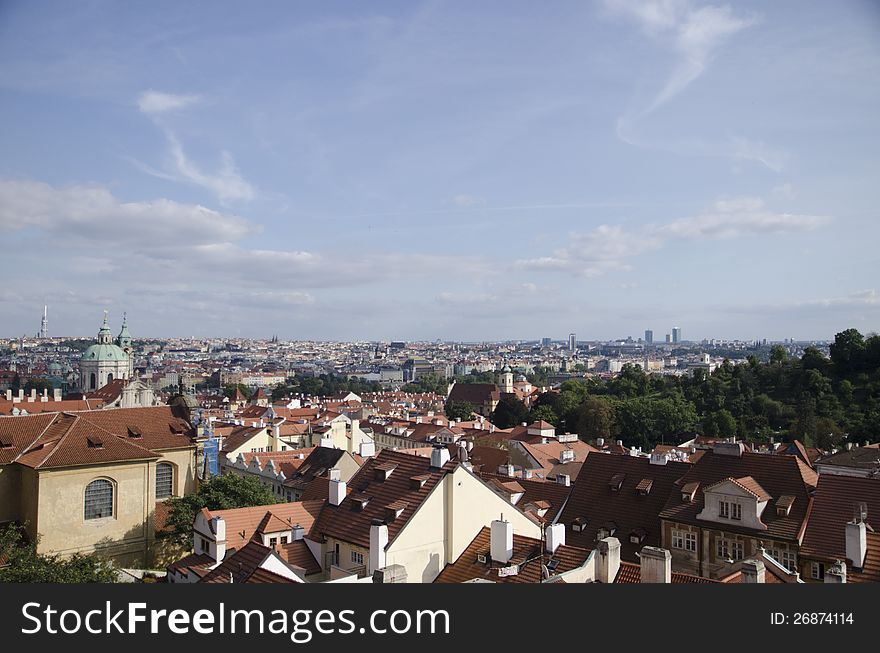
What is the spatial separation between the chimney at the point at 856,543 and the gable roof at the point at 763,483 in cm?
187

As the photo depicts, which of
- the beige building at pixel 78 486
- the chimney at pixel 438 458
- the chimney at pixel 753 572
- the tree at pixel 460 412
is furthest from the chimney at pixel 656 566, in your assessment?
the tree at pixel 460 412

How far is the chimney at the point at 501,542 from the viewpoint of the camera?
1403 centimetres

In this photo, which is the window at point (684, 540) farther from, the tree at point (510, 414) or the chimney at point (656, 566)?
the tree at point (510, 414)

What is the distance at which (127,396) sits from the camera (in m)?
69.9

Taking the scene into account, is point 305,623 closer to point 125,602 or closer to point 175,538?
point 125,602

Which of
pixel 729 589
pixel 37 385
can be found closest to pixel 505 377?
pixel 37 385

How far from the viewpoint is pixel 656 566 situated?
1162cm

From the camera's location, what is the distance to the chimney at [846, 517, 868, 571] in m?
13.8

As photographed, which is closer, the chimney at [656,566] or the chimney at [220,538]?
the chimney at [656,566]

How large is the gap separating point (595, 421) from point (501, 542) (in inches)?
1794

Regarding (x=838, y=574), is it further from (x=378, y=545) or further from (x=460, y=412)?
(x=460, y=412)

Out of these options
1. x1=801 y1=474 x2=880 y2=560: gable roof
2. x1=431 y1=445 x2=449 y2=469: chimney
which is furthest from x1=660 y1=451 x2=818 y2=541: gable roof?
x1=431 y1=445 x2=449 y2=469: chimney

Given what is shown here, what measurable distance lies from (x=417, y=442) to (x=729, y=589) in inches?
1774

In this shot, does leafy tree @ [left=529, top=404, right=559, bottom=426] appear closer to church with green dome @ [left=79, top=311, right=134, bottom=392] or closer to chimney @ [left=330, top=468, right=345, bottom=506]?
chimney @ [left=330, top=468, right=345, bottom=506]
